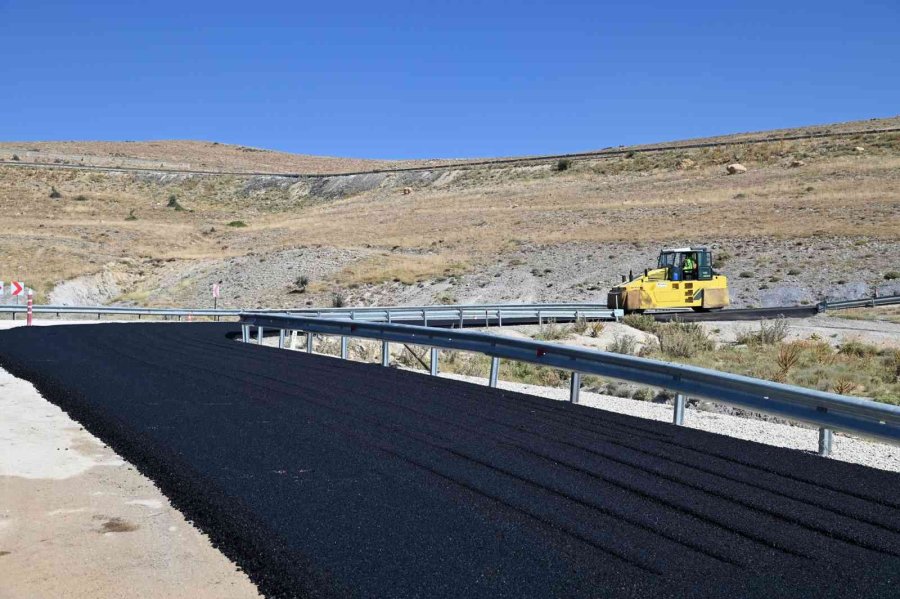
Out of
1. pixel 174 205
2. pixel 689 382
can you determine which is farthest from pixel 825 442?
pixel 174 205

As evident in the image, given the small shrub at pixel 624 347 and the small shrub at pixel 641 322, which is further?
the small shrub at pixel 641 322

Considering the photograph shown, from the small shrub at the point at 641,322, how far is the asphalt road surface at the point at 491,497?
61.5 feet

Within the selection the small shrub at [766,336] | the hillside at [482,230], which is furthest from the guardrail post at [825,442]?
the hillside at [482,230]

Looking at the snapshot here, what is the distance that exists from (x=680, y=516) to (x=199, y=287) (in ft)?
169

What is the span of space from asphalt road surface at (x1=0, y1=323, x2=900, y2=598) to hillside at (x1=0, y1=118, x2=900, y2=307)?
Answer: 3548 cm

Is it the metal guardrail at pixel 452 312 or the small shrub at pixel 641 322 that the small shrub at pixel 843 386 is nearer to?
the small shrub at pixel 641 322

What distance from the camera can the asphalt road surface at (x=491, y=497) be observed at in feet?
18.3

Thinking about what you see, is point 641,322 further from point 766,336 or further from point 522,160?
point 522,160

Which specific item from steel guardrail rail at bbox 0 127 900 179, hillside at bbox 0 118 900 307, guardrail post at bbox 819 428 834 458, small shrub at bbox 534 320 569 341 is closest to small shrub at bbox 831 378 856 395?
guardrail post at bbox 819 428 834 458

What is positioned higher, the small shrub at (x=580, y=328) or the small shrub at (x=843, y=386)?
the small shrub at (x=580, y=328)

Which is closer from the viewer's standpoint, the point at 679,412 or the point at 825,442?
the point at 825,442

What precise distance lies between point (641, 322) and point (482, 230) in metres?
34.5

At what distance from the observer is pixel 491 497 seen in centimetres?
736

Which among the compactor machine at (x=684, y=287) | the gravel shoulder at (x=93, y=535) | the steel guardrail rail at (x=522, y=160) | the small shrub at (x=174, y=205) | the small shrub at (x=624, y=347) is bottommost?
the small shrub at (x=624, y=347)
